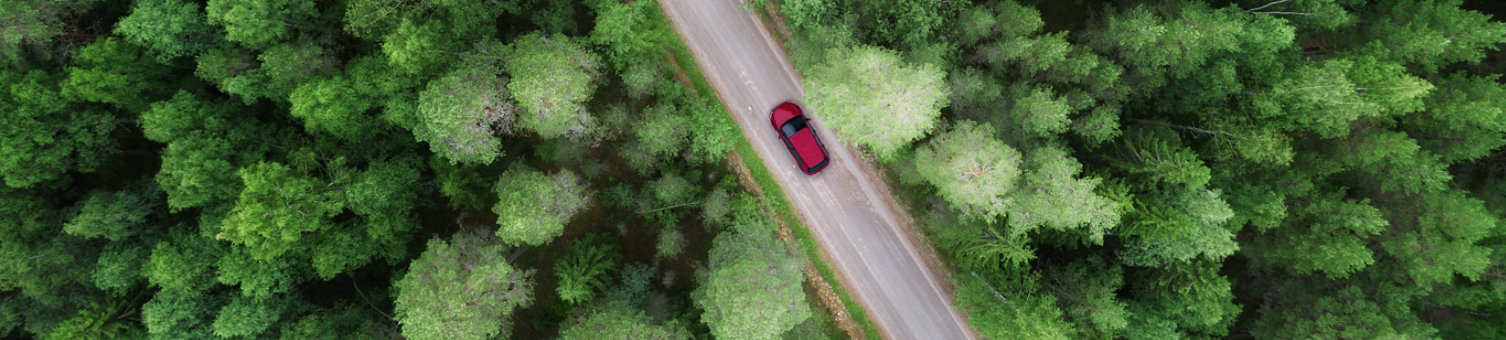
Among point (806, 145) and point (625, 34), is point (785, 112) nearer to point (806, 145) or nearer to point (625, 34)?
point (806, 145)

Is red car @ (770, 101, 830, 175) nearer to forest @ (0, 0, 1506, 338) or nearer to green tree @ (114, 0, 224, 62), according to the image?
forest @ (0, 0, 1506, 338)

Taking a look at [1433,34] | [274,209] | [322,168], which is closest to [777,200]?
[322,168]

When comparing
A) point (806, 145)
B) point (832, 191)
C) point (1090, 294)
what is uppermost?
point (806, 145)

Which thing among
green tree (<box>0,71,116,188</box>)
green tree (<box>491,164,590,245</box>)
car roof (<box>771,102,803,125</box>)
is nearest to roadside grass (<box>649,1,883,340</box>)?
→ car roof (<box>771,102,803,125</box>)

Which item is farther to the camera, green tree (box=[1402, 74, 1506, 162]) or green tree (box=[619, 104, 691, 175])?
green tree (box=[619, 104, 691, 175])

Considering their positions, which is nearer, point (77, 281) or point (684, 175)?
point (77, 281)

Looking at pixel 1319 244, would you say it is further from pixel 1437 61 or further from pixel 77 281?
pixel 77 281

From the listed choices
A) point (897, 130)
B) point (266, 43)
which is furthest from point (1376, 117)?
point (266, 43)
